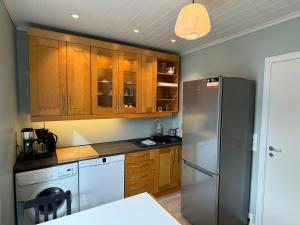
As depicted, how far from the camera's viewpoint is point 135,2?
161 centimetres

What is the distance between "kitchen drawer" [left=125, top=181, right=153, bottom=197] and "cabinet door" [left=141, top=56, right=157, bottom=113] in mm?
1151

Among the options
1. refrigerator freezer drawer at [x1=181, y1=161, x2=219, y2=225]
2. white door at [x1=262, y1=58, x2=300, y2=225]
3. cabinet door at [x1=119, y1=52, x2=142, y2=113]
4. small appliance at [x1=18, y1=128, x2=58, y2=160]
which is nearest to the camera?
white door at [x1=262, y1=58, x2=300, y2=225]

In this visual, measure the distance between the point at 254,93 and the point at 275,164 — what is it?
861 millimetres

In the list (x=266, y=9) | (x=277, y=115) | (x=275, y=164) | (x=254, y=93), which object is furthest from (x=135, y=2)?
(x=275, y=164)

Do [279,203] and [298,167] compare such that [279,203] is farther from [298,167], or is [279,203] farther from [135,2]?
[135,2]

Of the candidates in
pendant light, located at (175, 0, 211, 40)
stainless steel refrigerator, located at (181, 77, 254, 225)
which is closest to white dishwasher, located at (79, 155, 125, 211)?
stainless steel refrigerator, located at (181, 77, 254, 225)

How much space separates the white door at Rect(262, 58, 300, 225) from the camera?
1.84 m

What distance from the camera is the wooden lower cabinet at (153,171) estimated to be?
2.58 m

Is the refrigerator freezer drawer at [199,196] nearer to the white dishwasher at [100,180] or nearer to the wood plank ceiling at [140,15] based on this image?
the white dishwasher at [100,180]

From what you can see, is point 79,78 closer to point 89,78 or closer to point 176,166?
→ point 89,78

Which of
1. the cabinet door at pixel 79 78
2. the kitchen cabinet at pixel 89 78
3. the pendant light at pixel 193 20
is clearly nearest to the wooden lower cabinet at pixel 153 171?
the kitchen cabinet at pixel 89 78

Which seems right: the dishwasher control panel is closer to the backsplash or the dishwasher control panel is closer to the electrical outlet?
the backsplash

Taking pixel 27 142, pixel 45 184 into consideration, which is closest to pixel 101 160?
pixel 45 184

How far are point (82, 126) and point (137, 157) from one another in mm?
971
